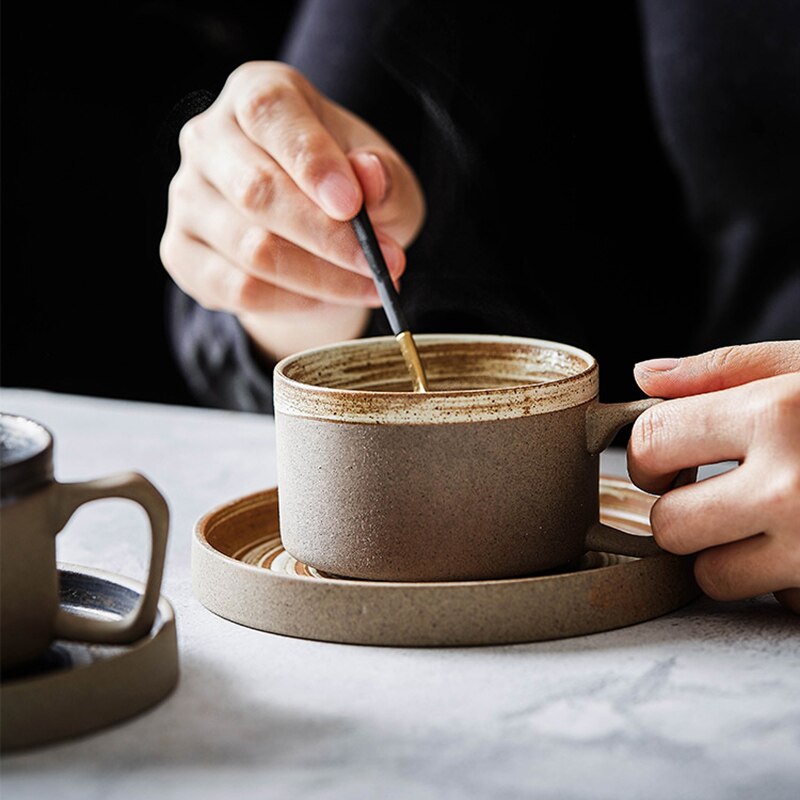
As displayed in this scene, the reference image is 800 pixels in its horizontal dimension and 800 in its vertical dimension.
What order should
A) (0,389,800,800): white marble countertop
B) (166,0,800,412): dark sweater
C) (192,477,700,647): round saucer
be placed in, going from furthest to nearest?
(166,0,800,412): dark sweater < (192,477,700,647): round saucer < (0,389,800,800): white marble countertop

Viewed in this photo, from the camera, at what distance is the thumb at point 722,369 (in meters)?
0.71

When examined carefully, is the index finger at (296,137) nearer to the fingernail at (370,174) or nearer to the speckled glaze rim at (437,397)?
the fingernail at (370,174)

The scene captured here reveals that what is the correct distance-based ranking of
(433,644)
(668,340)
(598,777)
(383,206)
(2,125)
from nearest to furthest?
(598,777) < (433,644) < (383,206) < (668,340) < (2,125)

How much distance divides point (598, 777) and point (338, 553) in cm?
22

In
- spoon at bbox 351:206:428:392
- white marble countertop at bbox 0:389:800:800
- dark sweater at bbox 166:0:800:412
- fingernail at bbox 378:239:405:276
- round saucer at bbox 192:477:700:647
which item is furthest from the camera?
dark sweater at bbox 166:0:800:412

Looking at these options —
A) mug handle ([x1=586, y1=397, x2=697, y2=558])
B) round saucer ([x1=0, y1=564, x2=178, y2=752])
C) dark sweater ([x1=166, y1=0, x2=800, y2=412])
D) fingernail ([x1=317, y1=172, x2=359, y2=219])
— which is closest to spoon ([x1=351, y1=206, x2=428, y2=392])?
fingernail ([x1=317, y1=172, x2=359, y2=219])

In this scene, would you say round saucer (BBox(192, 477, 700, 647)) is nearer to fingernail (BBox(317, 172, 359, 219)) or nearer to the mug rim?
the mug rim

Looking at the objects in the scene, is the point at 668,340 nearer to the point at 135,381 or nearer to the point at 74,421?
the point at 74,421

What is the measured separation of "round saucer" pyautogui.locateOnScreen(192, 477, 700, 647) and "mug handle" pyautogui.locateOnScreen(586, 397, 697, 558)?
0.08 ft

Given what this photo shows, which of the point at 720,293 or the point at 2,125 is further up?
the point at 2,125

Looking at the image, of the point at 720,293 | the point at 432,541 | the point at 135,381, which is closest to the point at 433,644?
the point at 432,541

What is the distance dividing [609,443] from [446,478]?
0.11 meters

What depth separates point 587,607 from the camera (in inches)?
25.8

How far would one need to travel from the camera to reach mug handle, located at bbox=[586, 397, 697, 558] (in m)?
0.69
